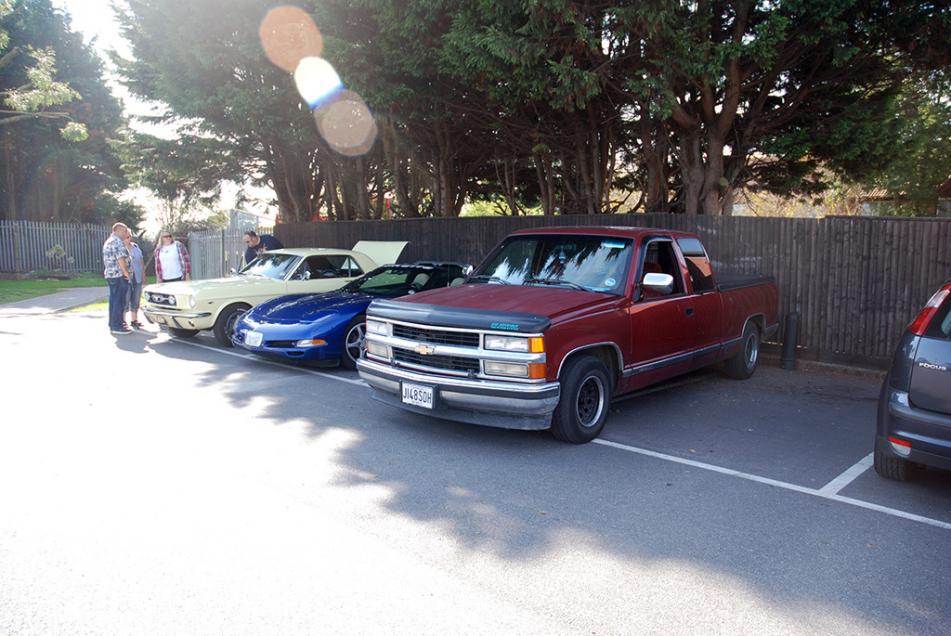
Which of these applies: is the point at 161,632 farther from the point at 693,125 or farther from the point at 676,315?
the point at 693,125

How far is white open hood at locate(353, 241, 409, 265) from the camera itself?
14.8 meters

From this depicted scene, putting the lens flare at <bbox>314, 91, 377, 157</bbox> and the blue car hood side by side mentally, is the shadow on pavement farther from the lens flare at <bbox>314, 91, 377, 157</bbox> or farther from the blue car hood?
the lens flare at <bbox>314, 91, 377, 157</bbox>

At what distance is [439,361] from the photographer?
239 inches

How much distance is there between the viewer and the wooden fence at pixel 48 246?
26.6 meters

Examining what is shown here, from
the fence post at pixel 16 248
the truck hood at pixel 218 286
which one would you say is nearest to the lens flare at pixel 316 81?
the truck hood at pixel 218 286

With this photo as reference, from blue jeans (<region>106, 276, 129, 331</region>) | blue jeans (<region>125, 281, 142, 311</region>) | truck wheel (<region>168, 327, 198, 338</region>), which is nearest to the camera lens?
truck wheel (<region>168, 327, 198, 338</region>)

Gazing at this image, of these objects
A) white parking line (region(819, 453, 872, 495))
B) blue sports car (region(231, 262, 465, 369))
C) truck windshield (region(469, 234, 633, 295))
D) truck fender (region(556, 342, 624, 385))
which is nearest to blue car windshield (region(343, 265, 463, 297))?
blue sports car (region(231, 262, 465, 369))

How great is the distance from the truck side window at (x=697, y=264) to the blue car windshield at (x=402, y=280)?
3.43m

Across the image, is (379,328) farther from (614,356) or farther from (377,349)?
(614,356)

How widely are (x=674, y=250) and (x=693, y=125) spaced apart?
18.1 ft

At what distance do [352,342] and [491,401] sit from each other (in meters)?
3.83

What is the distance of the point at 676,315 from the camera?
23.6ft

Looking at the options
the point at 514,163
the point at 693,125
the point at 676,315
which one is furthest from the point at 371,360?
the point at 514,163

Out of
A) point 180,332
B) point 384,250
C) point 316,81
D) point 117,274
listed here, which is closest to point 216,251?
point 384,250
